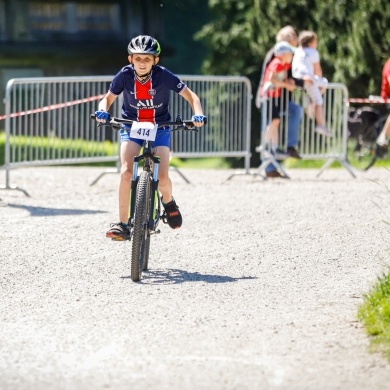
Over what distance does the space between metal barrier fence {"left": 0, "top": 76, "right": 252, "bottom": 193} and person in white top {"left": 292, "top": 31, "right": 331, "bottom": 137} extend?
0.72 metres

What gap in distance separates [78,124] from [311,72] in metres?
2.97

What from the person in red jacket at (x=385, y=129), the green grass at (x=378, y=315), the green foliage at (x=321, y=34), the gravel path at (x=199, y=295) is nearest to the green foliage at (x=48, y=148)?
the gravel path at (x=199, y=295)

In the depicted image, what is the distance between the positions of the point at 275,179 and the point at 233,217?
157 inches

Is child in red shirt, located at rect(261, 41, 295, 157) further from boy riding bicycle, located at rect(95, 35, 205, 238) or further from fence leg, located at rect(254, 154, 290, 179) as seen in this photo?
boy riding bicycle, located at rect(95, 35, 205, 238)

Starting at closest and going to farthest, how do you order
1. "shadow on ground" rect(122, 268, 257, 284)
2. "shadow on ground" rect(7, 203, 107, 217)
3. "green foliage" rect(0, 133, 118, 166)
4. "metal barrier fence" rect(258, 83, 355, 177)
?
"shadow on ground" rect(122, 268, 257, 284)
"shadow on ground" rect(7, 203, 107, 217)
"green foliage" rect(0, 133, 118, 166)
"metal barrier fence" rect(258, 83, 355, 177)

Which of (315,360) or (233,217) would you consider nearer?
(315,360)

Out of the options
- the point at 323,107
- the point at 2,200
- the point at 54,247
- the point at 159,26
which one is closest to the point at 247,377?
the point at 54,247

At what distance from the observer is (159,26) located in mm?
40000

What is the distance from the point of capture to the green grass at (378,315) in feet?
21.3

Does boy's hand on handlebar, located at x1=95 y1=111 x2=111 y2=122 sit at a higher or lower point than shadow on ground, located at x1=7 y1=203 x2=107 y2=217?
higher

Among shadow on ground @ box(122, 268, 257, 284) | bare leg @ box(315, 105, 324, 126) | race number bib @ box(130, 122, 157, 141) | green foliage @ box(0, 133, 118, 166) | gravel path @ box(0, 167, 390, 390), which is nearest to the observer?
gravel path @ box(0, 167, 390, 390)

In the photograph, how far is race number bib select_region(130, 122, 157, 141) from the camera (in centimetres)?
873

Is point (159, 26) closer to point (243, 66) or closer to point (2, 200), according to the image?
point (243, 66)

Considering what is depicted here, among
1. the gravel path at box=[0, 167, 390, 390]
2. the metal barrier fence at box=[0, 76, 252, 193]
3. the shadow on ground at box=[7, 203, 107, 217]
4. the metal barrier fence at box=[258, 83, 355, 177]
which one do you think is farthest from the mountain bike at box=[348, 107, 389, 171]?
the shadow on ground at box=[7, 203, 107, 217]
